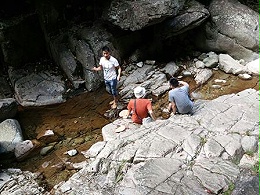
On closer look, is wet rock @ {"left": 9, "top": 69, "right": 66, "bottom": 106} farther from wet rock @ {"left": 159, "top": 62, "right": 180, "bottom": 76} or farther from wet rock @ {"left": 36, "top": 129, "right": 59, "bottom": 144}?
wet rock @ {"left": 159, "top": 62, "right": 180, "bottom": 76}

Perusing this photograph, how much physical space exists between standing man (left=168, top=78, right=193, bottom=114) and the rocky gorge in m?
0.20

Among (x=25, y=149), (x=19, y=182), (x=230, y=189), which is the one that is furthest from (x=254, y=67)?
(x=19, y=182)

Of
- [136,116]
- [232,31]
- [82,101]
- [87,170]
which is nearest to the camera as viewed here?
[87,170]

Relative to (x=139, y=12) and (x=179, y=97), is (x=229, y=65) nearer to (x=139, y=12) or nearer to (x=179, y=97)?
(x=139, y=12)

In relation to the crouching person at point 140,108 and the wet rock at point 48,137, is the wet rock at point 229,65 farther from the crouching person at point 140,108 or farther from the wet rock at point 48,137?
the wet rock at point 48,137

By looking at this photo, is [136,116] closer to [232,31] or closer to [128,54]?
[128,54]

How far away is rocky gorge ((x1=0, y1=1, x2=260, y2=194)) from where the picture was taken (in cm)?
684

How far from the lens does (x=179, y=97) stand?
28.0 feet

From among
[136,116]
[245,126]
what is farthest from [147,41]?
[245,126]

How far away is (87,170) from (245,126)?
3.65 m

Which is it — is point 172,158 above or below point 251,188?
below

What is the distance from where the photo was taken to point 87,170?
24.3 feet

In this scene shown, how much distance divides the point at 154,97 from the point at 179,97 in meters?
3.03

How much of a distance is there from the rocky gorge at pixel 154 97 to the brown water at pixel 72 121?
119mm
